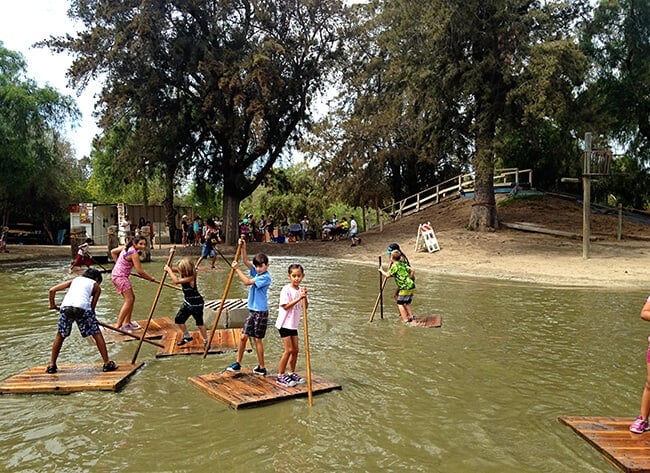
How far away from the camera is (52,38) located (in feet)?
85.6

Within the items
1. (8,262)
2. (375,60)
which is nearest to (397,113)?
(375,60)

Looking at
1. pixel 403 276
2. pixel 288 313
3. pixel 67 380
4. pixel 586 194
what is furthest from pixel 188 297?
pixel 586 194

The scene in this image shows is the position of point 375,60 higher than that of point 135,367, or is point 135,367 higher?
point 375,60

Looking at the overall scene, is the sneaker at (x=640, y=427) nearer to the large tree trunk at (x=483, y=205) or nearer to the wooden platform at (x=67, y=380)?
the wooden platform at (x=67, y=380)

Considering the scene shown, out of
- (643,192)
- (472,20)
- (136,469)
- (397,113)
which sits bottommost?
(136,469)

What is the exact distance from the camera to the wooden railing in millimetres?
31422

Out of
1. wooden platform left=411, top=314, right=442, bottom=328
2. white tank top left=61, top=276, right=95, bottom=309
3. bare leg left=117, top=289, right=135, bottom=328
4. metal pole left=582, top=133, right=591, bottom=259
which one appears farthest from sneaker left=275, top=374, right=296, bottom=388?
metal pole left=582, top=133, right=591, bottom=259

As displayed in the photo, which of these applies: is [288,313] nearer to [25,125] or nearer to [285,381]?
[285,381]

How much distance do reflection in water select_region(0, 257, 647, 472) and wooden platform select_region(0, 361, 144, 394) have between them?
15 cm

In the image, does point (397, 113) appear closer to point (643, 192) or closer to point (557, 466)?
point (643, 192)

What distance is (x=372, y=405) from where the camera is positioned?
5969mm

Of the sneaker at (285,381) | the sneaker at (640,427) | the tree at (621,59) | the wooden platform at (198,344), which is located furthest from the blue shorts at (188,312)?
the tree at (621,59)

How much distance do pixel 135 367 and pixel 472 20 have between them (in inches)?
774

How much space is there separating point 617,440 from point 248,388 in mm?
3711
